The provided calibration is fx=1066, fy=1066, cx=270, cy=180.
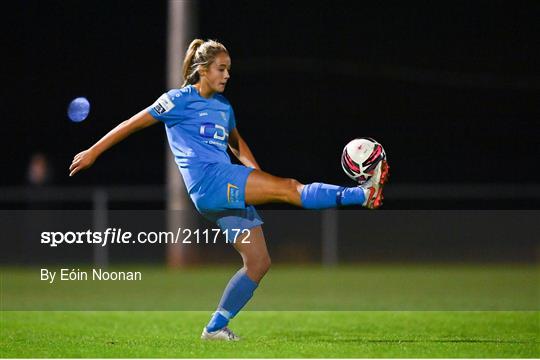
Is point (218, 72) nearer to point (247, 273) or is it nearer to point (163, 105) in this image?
point (163, 105)

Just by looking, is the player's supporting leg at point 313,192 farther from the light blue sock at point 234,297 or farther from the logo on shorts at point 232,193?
the light blue sock at point 234,297

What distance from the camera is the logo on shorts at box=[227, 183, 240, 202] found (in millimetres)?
7262

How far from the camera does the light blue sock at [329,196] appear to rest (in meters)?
6.98

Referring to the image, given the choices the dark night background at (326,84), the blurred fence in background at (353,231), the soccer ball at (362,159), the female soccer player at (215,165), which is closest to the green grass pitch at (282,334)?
the female soccer player at (215,165)

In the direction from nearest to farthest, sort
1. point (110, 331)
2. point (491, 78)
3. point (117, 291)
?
point (110, 331) < point (117, 291) < point (491, 78)

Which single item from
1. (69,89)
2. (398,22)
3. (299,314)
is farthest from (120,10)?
(299,314)

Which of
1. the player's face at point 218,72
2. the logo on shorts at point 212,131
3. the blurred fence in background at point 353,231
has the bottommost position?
the blurred fence in background at point 353,231

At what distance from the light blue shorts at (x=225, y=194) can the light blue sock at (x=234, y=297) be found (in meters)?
0.37

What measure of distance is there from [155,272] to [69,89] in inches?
469

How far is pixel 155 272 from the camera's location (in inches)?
653

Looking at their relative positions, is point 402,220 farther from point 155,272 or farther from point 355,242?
point 155,272

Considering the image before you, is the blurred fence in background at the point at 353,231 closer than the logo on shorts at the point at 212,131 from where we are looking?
No

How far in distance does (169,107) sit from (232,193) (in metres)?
0.74

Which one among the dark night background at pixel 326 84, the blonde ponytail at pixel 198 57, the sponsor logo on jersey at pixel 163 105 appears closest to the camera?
the sponsor logo on jersey at pixel 163 105
